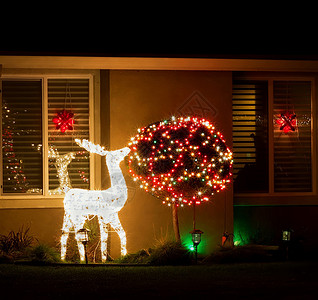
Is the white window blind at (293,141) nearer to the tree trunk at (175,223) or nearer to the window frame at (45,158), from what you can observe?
the tree trunk at (175,223)

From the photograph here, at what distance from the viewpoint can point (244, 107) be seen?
10875 millimetres

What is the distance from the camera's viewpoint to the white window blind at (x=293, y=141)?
35.6ft

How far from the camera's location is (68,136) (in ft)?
33.4

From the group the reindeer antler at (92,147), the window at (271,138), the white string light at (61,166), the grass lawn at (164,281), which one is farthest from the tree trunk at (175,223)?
the white string light at (61,166)

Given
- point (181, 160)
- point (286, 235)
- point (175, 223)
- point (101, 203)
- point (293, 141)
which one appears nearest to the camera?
point (181, 160)

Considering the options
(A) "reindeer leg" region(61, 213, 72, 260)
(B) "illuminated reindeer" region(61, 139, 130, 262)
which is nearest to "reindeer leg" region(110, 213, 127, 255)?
(B) "illuminated reindeer" region(61, 139, 130, 262)

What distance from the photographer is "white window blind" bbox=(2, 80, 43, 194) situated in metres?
10.1

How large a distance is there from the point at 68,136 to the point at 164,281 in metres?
3.62

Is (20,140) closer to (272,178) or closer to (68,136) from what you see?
(68,136)

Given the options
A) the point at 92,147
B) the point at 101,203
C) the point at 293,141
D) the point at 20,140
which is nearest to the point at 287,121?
the point at 293,141

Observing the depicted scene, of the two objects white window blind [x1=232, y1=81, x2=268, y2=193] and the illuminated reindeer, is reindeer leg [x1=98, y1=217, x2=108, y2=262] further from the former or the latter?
white window blind [x1=232, y1=81, x2=268, y2=193]

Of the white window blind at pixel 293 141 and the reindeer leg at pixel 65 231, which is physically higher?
the white window blind at pixel 293 141

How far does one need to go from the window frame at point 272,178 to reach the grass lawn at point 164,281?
1767 mm

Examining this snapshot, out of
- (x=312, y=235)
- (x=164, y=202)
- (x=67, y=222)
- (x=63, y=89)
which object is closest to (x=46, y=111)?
(x=63, y=89)
